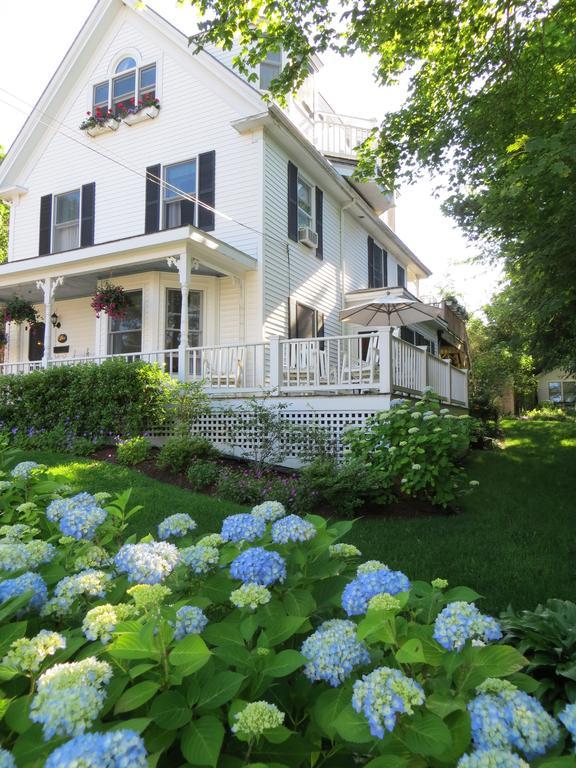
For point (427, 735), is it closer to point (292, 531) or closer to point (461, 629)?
point (461, 629)

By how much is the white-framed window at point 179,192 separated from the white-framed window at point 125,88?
1.97 m

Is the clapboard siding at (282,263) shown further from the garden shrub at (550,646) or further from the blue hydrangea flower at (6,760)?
the blue hydrangea flower at (6,760)

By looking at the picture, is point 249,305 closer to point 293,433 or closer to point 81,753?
point 293,433

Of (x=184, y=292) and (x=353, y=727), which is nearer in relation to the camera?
(x=353, y=727)

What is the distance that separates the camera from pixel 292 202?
12172 mm

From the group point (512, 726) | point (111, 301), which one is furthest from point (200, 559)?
point (111, 301)

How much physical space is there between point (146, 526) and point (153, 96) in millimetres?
11274

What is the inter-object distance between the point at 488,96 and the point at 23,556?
9.19 meters

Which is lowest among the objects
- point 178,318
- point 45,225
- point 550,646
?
point 550,646

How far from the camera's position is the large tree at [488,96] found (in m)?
6.66

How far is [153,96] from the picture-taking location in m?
12.5

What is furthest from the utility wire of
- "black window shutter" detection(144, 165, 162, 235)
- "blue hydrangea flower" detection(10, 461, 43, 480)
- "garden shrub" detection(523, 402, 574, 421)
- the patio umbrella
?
"garden shrub" detection(523, 402, 574, 421)

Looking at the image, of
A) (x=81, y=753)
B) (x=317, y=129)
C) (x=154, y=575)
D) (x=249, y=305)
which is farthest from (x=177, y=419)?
(x=317, y=129)

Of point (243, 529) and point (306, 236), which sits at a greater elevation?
point (306, 236)
